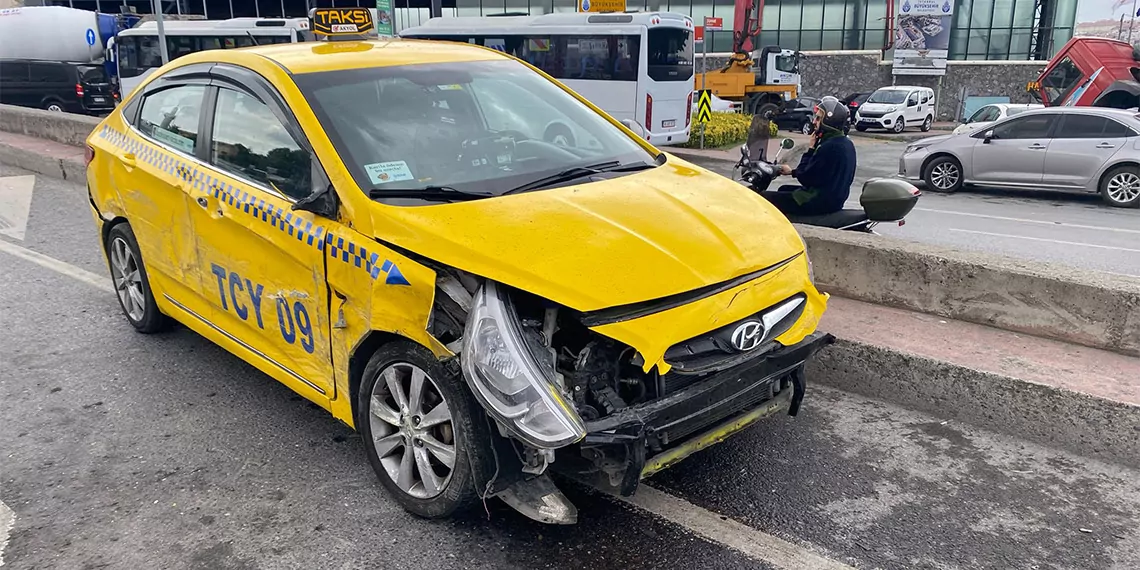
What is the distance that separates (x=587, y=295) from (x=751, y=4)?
31.7 metres

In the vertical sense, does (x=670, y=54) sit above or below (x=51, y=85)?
above

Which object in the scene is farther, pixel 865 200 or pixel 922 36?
pixel 922 36

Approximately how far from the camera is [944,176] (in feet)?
49.6

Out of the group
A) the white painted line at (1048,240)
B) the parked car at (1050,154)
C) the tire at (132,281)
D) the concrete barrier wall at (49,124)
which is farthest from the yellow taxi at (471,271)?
the parked car at (1050,154)

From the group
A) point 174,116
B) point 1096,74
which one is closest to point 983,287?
point 174,116

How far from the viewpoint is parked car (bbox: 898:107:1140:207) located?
13297 mm

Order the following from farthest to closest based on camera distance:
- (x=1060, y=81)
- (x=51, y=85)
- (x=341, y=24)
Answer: (x=1060, y=81) < (x=51, y=85) < (x=341, y=24)

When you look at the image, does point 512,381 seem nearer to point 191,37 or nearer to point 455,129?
point 455,129

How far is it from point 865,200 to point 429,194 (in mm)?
3075

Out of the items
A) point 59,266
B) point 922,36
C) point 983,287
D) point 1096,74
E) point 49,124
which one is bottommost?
point 59,266

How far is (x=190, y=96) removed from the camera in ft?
14.5

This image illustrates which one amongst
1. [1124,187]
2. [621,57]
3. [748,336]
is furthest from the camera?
[621,57]

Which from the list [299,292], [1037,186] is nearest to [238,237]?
[299,292]

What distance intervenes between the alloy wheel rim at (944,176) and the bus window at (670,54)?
20.8ft
